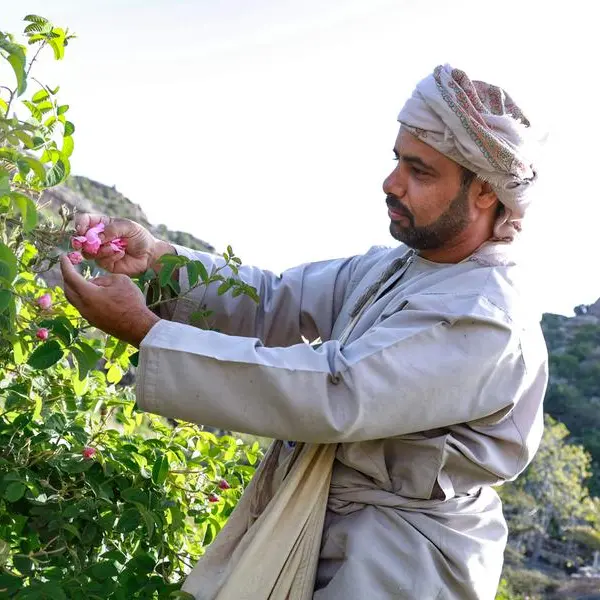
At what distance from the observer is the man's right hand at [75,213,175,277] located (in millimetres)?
2234

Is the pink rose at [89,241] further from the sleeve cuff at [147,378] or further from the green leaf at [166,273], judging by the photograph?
the sleeve cuff at [147,378]

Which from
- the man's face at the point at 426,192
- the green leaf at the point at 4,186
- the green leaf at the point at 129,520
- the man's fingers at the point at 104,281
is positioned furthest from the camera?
the green leaf at the point at 129,520

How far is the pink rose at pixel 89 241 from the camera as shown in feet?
6.89

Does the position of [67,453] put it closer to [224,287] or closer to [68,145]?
[224,287]

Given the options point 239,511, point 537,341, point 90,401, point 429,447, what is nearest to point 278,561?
point 239,511

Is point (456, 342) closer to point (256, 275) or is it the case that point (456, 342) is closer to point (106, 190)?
point (256, 275)

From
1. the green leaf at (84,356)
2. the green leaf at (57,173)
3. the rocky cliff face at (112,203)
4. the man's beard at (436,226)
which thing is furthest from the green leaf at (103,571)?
the rocky cliff face at (112,203)

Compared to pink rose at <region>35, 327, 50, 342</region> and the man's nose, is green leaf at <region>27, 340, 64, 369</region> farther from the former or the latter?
the man's nose

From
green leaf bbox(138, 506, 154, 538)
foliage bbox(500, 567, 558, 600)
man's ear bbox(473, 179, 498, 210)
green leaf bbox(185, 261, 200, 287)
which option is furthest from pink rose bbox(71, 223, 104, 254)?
foliage bbox(500, 567, 558, 600)

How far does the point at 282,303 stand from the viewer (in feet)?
8.35

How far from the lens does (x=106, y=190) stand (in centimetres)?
2186

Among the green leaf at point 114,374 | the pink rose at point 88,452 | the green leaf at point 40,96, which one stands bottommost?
the pink rose at point 88,452

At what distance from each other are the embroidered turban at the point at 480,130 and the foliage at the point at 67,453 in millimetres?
544

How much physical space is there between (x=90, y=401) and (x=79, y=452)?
0.29 metres
